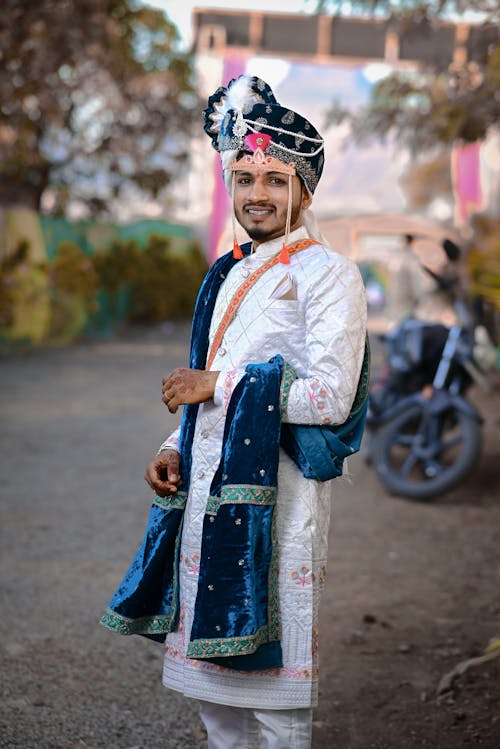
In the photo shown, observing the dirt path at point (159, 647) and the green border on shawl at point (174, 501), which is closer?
the green border on shawl at point (174, 501)

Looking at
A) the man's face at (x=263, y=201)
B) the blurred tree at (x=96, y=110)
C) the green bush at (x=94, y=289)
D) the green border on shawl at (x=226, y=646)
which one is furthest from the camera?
the green bush at (x=94, y=289)

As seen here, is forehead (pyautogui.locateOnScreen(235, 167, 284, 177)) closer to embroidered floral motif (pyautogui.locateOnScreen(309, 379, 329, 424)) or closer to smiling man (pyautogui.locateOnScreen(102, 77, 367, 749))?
smiling man (pyautogui.locateOnScreen(102, 77, 367, 749))

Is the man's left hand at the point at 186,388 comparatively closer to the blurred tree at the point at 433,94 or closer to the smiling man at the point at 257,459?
the smiling man at the point at 257,459

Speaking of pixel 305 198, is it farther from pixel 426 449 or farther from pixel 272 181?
pixel 426 449

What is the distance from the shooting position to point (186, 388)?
102 inches

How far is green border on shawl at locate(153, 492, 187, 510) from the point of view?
8.87 ft

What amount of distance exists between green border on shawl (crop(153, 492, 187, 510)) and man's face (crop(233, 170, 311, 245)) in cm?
72

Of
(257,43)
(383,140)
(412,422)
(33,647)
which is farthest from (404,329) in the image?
(257,43)

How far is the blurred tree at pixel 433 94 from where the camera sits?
5938mm

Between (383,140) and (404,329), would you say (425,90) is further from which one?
(404,329)

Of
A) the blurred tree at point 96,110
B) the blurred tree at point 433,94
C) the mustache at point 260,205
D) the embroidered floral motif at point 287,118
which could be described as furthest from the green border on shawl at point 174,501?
the blurred tree at point 96,110

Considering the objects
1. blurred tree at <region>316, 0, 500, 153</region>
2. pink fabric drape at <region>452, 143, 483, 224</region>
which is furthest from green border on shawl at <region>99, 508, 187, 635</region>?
pink fabric drape at <region>452, 143, 483, 224</region>

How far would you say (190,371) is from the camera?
262 cm

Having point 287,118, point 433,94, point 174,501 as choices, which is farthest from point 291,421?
point 433,94
